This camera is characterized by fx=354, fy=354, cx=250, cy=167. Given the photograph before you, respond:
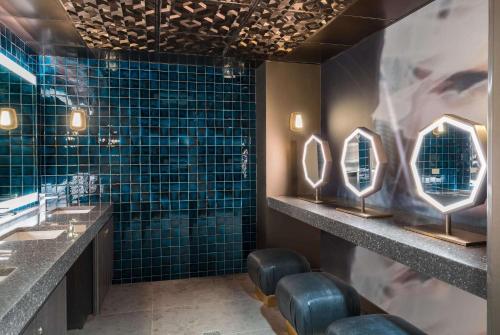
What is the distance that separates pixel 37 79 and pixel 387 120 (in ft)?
11.7

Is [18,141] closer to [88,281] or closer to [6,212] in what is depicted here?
[6,212]

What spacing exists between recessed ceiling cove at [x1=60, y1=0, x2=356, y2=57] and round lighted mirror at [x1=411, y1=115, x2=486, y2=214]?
3.77 ft

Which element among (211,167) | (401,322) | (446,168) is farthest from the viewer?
(211,167)

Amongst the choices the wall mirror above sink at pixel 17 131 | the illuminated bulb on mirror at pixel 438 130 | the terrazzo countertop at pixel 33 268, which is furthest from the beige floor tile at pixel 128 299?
the illuminated bulb on mirror at pixel 438 130

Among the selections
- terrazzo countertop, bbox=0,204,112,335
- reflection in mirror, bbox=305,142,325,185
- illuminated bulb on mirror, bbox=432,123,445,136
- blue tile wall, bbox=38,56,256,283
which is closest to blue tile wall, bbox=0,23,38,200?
blue tile wall, bbox=38,56,256,283

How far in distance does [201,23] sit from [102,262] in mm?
2305

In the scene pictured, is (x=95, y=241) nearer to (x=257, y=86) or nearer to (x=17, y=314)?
(x=17, y=314)

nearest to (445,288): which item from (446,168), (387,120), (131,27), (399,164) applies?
(446,168)

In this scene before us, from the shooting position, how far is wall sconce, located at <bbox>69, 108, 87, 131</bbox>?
3734 millimetres

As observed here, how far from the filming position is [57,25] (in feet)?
9.80

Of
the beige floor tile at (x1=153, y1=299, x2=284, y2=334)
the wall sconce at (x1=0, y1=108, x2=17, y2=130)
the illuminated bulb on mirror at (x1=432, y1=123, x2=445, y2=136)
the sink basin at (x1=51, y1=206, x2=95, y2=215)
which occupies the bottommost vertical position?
the beige floor tile at (x1=153, y1=299, x2=284, y2=334)

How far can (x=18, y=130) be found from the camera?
319 cm

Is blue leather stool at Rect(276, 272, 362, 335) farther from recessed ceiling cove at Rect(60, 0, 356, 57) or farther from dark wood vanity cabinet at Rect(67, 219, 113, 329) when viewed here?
recessed ceiling cove at Rect(60, 0, 356, 57)

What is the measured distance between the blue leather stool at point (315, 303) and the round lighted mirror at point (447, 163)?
92 centimetres
